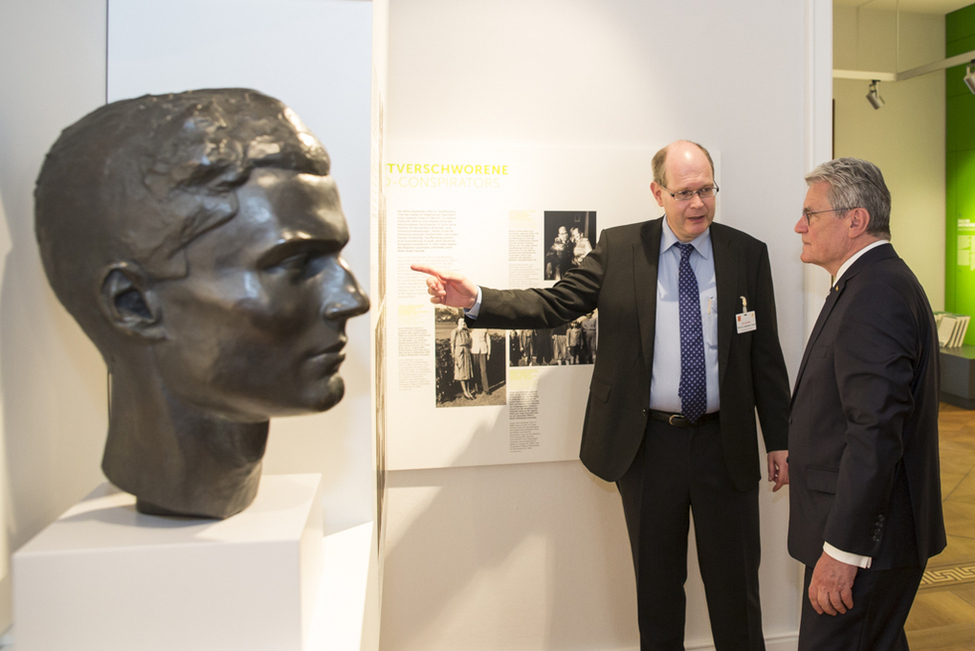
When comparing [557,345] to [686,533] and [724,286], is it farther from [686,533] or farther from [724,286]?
[686,533]

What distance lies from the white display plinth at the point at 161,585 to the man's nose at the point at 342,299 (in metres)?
0.32

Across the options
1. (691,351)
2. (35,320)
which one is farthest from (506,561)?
(35,320)

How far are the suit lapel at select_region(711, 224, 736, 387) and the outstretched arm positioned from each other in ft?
2.98

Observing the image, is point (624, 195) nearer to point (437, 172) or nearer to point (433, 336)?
point (437, 172)

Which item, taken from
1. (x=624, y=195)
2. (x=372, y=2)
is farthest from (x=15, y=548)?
(x=624, y=195)

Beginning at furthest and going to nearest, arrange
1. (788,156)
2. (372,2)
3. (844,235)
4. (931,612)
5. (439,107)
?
(931,612) < (788,156) < (439,107) < (844,235) < (372,2)

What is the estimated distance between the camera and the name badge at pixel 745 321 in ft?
7.79

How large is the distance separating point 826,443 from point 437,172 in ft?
5.72

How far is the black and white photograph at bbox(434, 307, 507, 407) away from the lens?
9.04 ft

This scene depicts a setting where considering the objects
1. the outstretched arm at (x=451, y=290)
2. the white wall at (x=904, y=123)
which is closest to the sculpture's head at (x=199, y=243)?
the outstretched arm at (x=451, y=290)

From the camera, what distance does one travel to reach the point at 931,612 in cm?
322

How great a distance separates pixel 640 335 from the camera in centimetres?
239

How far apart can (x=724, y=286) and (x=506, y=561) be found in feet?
4.91

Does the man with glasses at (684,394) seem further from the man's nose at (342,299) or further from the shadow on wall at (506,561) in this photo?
the man's nose at (342,299)
